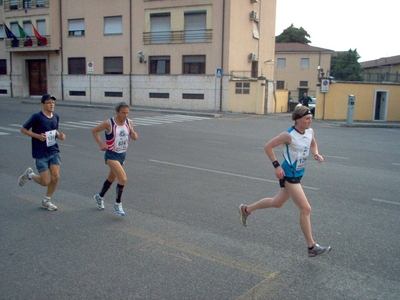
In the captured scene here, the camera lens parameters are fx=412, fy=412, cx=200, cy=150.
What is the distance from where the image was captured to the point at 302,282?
405 centimetres

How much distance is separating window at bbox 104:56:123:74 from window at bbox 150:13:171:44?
363 centimetres

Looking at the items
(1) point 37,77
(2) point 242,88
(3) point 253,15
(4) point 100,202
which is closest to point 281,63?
(3) point 253,15

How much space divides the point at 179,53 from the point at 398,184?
83.6 ft

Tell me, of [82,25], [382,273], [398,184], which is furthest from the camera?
[82,25]

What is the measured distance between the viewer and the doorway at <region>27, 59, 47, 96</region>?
39.2 metres

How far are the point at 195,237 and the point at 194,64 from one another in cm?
2771

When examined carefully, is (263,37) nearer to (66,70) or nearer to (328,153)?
(66,70)

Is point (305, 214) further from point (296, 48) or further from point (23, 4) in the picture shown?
point (296, 48)

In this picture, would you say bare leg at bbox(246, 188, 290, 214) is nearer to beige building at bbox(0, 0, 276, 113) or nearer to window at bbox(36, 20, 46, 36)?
beige building at bbox(0, 0, 276, 113)

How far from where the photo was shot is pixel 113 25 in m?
34.5

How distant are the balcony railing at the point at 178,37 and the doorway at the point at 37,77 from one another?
1208 cm

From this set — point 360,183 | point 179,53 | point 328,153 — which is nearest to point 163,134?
point 328,153

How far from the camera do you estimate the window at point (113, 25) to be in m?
34.2

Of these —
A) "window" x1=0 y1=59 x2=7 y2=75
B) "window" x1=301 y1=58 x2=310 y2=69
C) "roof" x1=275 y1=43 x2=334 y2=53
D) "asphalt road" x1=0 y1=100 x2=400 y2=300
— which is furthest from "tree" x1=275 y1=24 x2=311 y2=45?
"asphalt road" x1=0 y1=100 x2=400 y2=300
